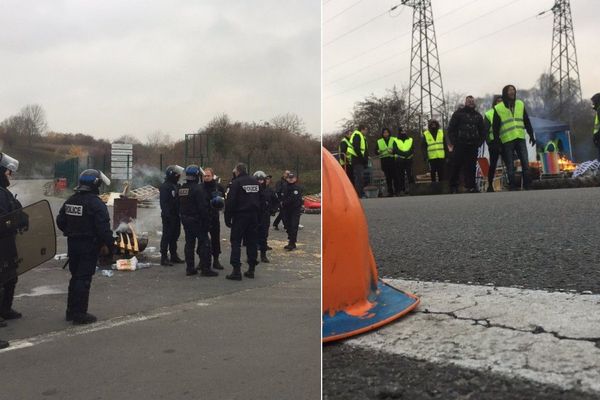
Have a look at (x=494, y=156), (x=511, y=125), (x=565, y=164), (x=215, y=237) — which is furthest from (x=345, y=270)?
(x=565, y=164)

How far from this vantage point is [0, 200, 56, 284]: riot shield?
2305 mm

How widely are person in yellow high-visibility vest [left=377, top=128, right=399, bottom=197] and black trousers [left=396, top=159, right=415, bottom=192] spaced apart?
8 cm

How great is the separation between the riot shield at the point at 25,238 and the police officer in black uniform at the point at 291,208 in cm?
96

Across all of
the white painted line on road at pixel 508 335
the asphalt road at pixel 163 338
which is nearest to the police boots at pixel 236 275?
the asphalt road at pixel 163 338

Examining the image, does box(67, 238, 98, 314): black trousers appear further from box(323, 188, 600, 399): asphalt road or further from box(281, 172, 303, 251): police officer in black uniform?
box(323, 188, 600, 399): asphalt road

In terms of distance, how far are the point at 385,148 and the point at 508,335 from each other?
275 inches

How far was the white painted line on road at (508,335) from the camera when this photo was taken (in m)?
1.40

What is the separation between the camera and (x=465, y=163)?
18.3 ft

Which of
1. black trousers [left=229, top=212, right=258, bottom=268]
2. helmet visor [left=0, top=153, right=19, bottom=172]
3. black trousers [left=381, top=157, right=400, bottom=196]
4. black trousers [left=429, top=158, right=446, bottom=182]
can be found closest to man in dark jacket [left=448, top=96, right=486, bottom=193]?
black trousers [left=429, top=158, right=446, bottom=182]

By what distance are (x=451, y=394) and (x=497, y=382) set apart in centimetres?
12

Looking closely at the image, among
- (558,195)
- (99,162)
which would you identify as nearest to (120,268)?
(99,162)

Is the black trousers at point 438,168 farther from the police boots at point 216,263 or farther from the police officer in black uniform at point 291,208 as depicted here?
the police officer in black uniform at point 291,208

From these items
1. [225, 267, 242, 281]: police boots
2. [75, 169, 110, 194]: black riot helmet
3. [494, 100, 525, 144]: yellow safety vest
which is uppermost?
[494, 100, 525, 144]: yellow safety vest

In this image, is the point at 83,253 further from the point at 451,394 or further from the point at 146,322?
the point at 451,394
